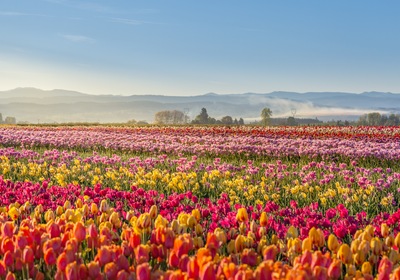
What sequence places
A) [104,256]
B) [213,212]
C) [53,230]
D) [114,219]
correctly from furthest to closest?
[213,212] < [114,219] < [53,230] < [104,256]

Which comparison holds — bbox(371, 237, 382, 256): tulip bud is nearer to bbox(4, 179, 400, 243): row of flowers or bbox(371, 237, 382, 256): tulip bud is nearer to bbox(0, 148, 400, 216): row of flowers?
bbox(4, 179, 400, 243): row of flowers

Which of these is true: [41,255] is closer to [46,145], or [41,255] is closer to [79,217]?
[79,217]

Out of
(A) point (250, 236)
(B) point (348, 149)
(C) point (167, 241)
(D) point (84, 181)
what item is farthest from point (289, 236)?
(B) point (348, 149)

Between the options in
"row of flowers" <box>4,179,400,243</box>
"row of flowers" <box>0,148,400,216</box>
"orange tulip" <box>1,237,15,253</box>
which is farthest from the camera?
"row of flowers" <box>0,148,400,216</box>

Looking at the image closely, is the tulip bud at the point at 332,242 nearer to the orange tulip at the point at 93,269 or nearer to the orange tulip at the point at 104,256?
the orange tulip at the point at 104,256

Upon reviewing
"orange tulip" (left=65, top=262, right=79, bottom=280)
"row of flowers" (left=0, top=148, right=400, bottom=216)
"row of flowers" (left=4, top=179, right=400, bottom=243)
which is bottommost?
"row of flowers" (left=0, top=148, right=400, bottom=216)

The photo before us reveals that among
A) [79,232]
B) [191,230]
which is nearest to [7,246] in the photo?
[79,232]

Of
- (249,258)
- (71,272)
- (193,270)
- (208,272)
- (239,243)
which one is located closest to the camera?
(208,272)

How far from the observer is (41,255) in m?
3.64

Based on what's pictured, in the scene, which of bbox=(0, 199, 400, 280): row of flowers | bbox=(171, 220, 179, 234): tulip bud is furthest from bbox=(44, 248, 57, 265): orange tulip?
bbox=(171, 220, 179, 234): tulip bud

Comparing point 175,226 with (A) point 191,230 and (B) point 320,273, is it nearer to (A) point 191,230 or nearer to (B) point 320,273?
(A) point 191,230

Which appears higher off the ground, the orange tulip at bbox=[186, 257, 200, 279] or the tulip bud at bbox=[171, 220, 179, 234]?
the orange tulip at bbox=[186, 257, 200, 279]

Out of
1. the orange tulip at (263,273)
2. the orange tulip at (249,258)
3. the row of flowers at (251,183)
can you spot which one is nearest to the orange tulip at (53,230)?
the orange tulip at (249,258)

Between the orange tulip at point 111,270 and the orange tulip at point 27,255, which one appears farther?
the orange tulip at point 27,255
